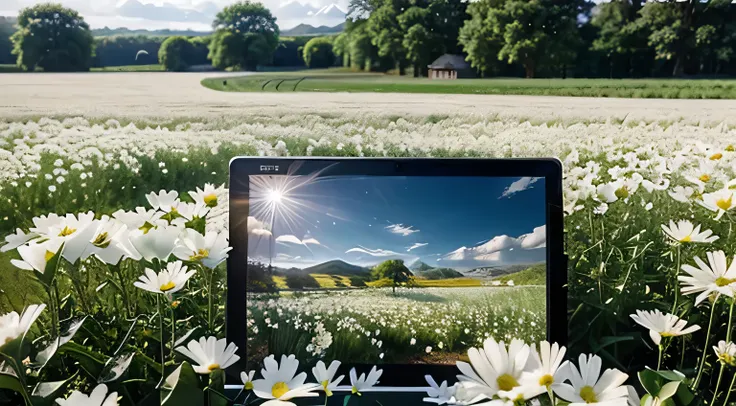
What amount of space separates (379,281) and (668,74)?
6.33 feet

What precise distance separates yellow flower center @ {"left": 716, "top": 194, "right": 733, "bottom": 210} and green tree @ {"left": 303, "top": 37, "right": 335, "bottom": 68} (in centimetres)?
175

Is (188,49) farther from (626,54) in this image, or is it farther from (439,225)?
(439,225)

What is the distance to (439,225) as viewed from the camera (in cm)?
64

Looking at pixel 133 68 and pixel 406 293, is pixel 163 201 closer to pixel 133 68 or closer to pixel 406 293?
pixel 406 293

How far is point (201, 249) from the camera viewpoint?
0.53 meters

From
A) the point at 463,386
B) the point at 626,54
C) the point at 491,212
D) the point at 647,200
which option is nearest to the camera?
the point at 463,386

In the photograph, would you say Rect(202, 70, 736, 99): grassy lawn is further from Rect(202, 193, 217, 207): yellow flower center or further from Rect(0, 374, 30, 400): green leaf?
Rect(0, 374, 30, 400): green leaf

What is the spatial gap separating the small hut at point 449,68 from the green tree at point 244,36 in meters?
0.57

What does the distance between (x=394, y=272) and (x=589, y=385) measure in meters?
0.30

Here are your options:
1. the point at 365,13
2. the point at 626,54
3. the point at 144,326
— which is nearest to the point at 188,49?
the point at 365,13

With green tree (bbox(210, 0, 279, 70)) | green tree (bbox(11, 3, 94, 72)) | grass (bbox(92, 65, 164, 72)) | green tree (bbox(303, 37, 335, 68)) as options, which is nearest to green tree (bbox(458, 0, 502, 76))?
green tree (bbox(303, 37, 335, 68))

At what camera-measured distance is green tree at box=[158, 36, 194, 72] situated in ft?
7.47

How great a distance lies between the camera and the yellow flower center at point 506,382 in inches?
13.5

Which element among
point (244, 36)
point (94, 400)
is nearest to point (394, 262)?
point (94, 400)
